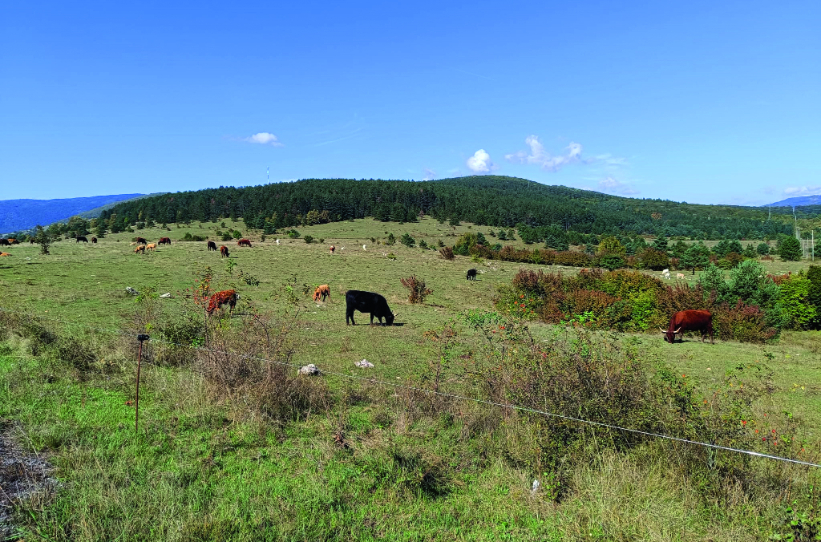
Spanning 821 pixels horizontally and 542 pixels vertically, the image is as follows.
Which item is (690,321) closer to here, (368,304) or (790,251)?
(368,304)

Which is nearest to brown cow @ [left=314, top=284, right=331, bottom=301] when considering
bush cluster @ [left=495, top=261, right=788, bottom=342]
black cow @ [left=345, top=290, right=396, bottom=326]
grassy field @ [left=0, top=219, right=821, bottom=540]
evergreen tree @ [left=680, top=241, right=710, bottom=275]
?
black cow @ [left=345, top=290, right=396, bottom=326]

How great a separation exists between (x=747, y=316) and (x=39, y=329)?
91.0ft

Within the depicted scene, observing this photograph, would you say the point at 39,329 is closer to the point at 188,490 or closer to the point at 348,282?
the point at 188,490

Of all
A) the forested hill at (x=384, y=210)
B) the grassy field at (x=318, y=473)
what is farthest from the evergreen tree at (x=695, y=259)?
the forested hill at (x=384, y=210)

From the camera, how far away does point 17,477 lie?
4395 mm

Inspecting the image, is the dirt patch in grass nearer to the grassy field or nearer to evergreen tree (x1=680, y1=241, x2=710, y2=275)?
the grassy field

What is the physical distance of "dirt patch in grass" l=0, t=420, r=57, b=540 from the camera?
3.88 metres

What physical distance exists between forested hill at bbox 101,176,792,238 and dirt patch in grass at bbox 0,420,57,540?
278ft

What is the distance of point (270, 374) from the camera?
6.93m

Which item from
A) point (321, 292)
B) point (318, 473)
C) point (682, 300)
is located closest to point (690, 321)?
point (682, 300)

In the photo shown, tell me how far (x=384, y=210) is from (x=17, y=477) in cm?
12014

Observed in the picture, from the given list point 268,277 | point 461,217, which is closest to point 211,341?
point 268,277

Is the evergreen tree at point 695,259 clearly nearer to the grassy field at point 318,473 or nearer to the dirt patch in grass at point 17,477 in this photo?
the grassy field at point 318,473

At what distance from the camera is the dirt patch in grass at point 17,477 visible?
3.88 meters
